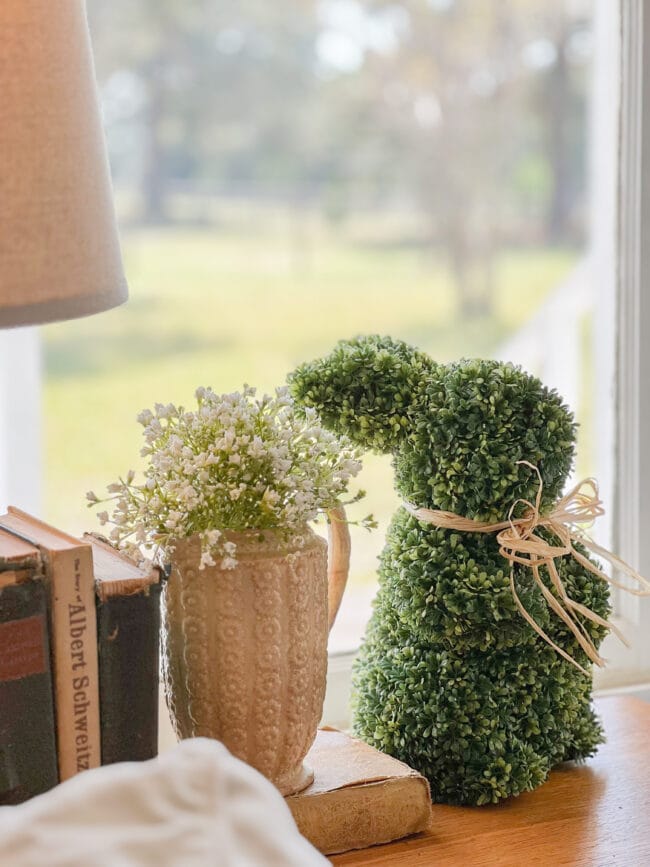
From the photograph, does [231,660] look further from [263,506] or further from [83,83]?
[83,83]

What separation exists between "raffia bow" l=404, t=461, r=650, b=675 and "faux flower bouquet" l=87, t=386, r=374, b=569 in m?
0.12

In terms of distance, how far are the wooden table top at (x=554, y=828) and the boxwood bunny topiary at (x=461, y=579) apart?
0.09ft

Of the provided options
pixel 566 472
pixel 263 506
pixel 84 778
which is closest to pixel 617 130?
pixel 566 472

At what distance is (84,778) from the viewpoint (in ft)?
2.17

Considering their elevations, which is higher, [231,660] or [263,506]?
[263,506]

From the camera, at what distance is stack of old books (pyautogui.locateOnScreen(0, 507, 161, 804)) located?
761 millimetres

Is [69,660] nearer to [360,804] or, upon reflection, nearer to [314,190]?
[360,804]

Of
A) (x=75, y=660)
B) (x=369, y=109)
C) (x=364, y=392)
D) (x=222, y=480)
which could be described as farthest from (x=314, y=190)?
(x=75, y=660)

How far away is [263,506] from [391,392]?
186mm

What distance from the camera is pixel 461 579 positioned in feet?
3.05

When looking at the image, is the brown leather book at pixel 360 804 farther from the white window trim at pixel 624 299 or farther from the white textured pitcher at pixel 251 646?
the white window trim at pixel 624 299

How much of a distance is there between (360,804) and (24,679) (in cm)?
31

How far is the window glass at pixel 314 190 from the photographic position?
4504 millimetres

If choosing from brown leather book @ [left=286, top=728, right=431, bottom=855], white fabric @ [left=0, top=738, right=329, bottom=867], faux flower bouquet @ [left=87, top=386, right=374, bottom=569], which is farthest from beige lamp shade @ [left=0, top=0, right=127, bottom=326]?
brown leather book @ [left=286, top=728, right=431, bottom=855]
